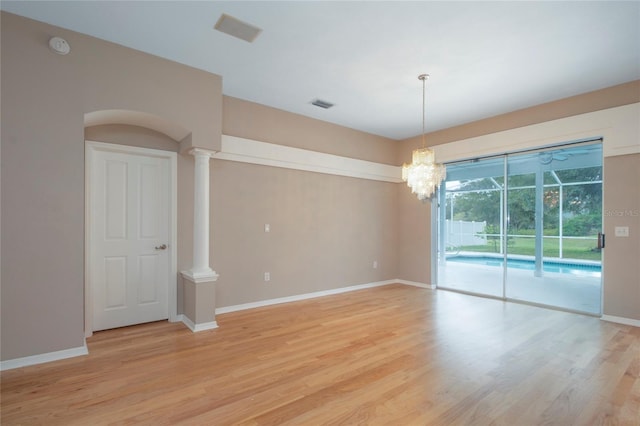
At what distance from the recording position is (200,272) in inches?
148

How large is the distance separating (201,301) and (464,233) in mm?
4940

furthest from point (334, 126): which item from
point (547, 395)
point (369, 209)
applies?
point (547, 395)

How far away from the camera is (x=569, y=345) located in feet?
10.7

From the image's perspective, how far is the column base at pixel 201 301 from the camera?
365 cm

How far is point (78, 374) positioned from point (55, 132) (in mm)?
2215

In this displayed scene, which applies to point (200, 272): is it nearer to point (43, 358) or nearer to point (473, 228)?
point (43, 358)

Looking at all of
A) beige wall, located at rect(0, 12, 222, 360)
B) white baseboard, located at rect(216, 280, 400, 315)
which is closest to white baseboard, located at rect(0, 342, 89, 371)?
beige wall, located at rect(0, 12, 222, 360)

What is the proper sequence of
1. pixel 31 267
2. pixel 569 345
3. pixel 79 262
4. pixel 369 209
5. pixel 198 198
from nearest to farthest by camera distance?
1. pixel 31 267
2. pixel 79 262
3. pixel 569 345
4. pixel 198 198
5. pixel 369 209

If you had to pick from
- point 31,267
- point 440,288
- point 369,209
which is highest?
point 369,209

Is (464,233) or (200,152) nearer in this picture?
(200,152)

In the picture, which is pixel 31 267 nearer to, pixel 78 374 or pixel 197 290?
pixel 78 374

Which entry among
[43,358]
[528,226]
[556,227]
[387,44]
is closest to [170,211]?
[43,358]

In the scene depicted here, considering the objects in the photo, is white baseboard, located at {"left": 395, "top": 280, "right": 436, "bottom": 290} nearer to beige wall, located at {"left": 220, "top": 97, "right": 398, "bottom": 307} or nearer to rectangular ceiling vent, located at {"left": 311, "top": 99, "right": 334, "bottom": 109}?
A: beige wall, located at {"left": 220, "top": 97, "right": 398, "bottom": 307}

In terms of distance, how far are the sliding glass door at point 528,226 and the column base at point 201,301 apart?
4.47 m
